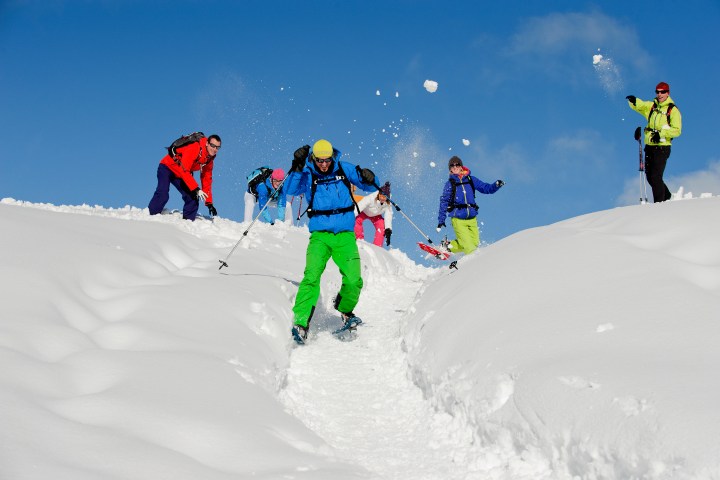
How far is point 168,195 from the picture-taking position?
42.7 ft

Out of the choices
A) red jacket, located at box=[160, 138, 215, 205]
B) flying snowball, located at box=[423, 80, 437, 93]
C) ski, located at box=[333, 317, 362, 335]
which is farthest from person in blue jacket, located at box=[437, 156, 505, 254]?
red jacket, located at box=[160, 138, 215, 205]

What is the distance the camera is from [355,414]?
5.43 metres

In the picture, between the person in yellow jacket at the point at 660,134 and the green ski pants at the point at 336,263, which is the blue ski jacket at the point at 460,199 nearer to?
the person in yellow jacket at the point at 660,134

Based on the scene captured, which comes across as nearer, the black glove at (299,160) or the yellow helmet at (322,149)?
the yellow helmet at (322,149)

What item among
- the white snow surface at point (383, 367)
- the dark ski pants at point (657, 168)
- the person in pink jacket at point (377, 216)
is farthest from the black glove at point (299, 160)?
the person in pink jacket at point (377, 216)

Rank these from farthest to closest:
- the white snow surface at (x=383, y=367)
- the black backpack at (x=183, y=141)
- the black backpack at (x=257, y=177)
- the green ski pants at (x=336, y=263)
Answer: the black backpack at (x=257, y=177) → the black backpack at (x=183, y=141) → the green ski pants at (x=336, y=263) → the white snow surface at (x=383, y=367)

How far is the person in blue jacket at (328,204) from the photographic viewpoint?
24.7 ft

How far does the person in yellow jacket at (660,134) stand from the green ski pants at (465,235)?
131 inches

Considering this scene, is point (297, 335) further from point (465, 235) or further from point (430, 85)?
point (430, 85)

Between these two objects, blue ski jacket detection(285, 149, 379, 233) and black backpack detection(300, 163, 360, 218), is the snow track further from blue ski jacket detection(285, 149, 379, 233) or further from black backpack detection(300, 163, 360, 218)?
black backpack detection(300, 163, 360, 218)

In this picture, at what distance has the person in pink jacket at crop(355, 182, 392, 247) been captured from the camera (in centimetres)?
1562

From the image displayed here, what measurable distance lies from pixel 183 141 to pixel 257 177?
336cm

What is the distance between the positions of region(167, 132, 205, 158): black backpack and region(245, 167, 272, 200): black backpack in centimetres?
307

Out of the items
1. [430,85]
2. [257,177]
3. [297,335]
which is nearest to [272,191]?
[257,177]
